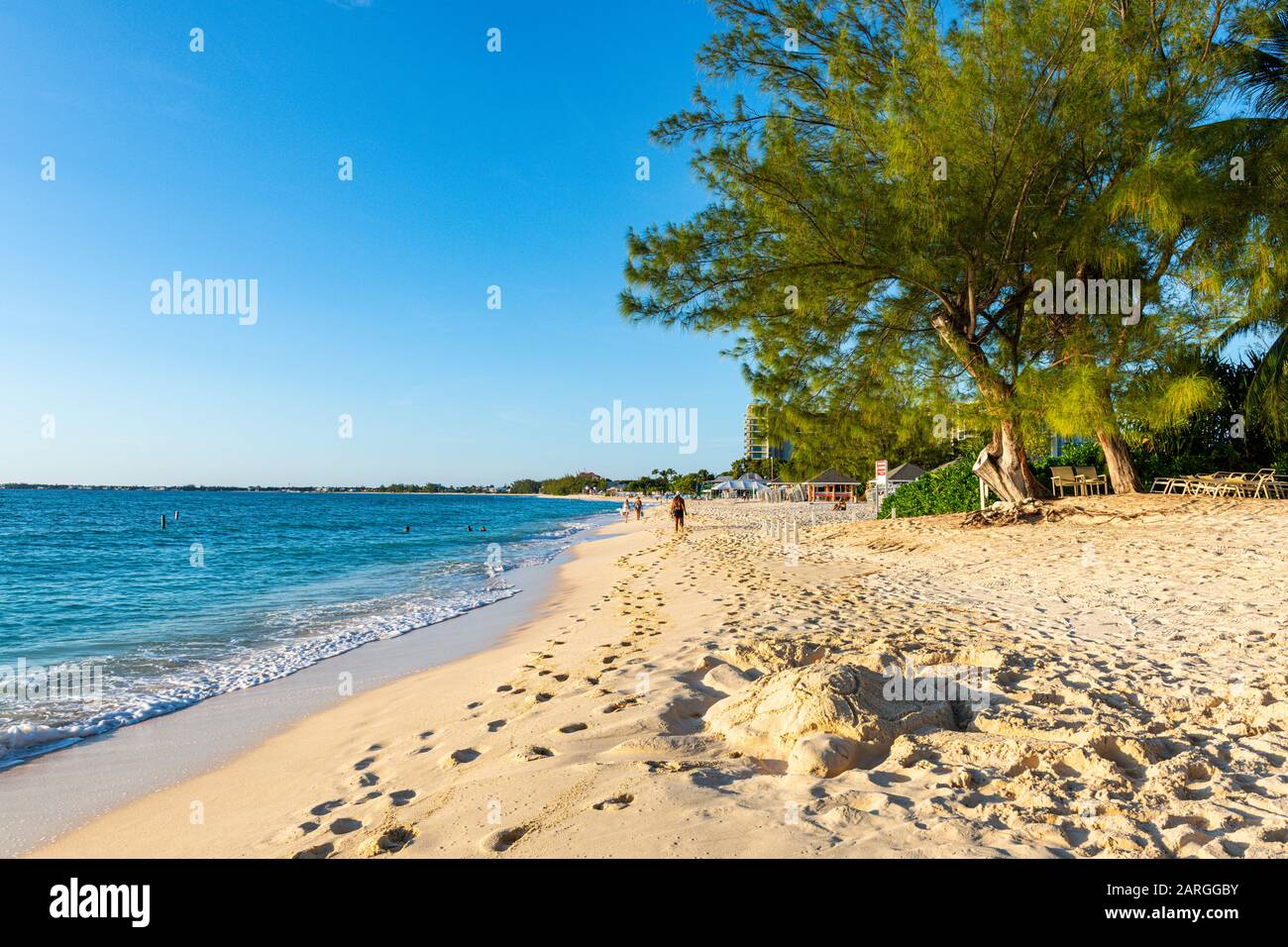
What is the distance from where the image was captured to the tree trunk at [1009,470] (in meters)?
14.4

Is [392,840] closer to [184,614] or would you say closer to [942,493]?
[184,614]

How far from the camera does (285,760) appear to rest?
4746 millimetres

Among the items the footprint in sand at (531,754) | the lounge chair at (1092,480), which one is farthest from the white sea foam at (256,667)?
the lounge chair at (1092,480)

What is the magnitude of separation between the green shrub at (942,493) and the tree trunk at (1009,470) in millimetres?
3302

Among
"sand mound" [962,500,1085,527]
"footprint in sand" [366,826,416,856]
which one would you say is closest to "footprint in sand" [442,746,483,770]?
"footprint in sand" [366,826,416,856]

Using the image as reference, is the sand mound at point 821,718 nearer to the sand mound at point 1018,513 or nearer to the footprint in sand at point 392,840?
the footprint in sand at point 392,840

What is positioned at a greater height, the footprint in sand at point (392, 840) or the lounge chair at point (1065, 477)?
the lounge chair at point (1065, 477)

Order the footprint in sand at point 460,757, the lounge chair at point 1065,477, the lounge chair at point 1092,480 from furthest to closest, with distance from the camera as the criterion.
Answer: the lounge chair at point 1065,477 < the lounge chair at point 1092,480 < the footprint in sand at point 460,757

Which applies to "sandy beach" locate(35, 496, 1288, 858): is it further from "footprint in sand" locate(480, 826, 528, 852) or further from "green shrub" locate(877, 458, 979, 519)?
"green shrub" locate(877, 458, 979, 519)

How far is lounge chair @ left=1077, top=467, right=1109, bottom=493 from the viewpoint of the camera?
1557 cm

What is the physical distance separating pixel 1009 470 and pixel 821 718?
1346 cm
